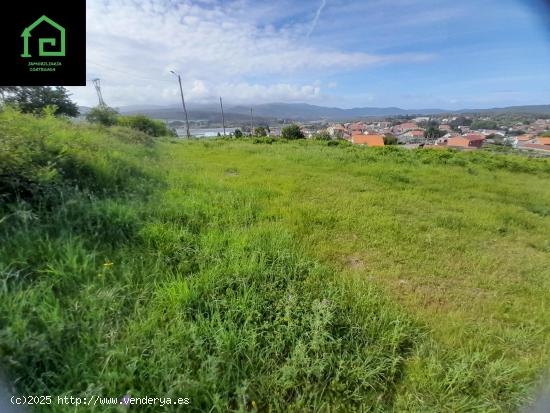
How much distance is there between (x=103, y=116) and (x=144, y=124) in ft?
7.25

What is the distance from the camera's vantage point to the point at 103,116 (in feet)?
28.8

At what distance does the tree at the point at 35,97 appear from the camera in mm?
3979

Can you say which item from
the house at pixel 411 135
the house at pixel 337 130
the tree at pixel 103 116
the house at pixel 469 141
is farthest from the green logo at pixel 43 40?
the house at pixel 411 135

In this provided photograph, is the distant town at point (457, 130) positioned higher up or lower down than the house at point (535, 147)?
higher up

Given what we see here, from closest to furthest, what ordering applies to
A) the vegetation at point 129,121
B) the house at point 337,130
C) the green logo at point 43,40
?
1. the green logo at point 43,40
2. the vegetation at point 129,121
3. the house at point 337,130

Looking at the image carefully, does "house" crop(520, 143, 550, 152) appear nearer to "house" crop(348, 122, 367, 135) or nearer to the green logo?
"house" crop(348, 122, 367, 135)

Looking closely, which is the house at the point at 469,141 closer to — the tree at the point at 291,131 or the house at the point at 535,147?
the house at the point at 535,147

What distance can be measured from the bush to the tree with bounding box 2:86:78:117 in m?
4.34

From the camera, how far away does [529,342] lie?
1.73 m

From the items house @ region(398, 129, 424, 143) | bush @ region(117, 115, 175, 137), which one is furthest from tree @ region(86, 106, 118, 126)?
house @ region(398, 129, 424, 143)

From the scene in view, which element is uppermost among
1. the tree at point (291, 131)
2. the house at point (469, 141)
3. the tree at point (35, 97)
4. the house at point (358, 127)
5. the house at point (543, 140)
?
the house at point (358, 127)

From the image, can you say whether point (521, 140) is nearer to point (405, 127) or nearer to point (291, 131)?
point (291, 131)

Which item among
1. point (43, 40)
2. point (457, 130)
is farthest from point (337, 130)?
point (43, 40)

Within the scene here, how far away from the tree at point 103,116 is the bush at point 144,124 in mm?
514
